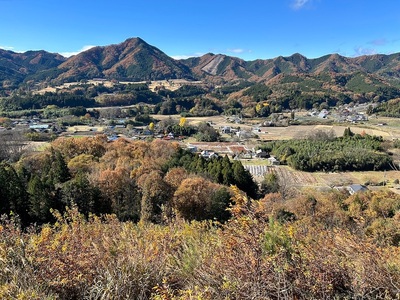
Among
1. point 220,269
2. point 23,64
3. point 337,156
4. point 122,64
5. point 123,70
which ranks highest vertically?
point 23,64

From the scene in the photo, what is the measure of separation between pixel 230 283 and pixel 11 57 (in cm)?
21415

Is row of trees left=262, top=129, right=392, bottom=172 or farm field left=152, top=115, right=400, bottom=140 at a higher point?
farm field left=152, top=115, right=400, bottom=140

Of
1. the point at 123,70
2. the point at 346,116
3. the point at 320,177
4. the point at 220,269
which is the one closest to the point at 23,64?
the point at 123,70

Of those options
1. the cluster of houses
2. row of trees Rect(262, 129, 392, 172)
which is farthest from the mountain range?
row of trees Rect(262, 129, 392, 172)

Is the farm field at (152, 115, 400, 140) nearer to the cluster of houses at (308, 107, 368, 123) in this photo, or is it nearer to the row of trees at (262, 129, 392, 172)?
the cluster of houses at (308, 107, 368, 123)

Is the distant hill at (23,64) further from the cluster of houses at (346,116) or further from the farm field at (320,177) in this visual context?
the farm field at (320,177)

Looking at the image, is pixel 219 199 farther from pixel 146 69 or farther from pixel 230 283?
pixel 146 69

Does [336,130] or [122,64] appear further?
[122,64]

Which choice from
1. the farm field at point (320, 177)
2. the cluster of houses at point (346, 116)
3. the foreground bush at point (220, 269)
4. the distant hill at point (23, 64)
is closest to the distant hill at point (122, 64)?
the distant hill at point (23, 64)

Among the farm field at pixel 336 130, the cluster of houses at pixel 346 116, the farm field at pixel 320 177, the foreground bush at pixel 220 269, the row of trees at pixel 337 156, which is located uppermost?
the foreground bush at pixel 220 269

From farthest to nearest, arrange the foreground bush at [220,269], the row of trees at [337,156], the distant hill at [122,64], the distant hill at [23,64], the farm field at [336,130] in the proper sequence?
the distant hill at [122,64]
the distant hill at [23,64]
the farm field at [336,130]
the row of trees at [337,156]
the foreground bush at [220,269]

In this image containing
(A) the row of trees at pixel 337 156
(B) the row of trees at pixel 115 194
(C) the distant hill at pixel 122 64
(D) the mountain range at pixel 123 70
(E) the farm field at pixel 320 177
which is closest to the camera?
(B) the row of trees at pixel 115 194

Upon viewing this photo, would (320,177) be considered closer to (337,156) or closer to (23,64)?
(337,156)

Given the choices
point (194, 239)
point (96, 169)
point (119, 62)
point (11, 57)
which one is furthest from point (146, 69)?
point (194, 239)
